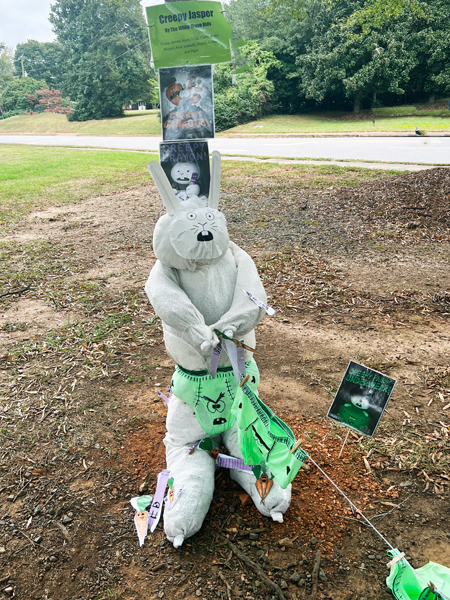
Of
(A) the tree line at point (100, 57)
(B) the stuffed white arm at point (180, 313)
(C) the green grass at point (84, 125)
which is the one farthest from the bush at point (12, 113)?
(B) the stuffed white arm at point (180, 313)

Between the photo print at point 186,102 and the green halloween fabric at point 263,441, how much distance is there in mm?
1645

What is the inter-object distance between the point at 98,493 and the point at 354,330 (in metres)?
3.07

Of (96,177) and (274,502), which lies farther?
(96,177)

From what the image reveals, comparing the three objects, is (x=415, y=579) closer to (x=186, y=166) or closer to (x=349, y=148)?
(x=186, y=166)

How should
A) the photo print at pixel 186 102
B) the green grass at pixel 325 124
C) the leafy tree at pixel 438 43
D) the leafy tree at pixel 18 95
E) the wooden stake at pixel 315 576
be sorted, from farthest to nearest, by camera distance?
the leafy tree at pixel 18 95 → the leafy tree at pixel 438 43 → the green grass at pixel 325 124 → the photo print at pixel 186 102 → the wooden stake at pixel 315 576

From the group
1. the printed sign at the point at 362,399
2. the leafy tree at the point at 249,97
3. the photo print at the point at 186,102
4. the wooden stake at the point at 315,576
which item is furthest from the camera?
the leafy tree at the point at 249,97

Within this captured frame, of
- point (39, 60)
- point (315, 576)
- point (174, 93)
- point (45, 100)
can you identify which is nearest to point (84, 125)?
point (45, 100)

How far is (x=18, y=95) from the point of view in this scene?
4853cm

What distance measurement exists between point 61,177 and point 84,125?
937 inches

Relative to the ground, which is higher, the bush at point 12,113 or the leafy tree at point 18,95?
the leafy tree at point 18,95

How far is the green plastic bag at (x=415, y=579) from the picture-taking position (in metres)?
2.13

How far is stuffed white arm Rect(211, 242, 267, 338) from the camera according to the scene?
2605 mm

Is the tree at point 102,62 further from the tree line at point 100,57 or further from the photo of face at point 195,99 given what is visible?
the photo of face at point 195,99

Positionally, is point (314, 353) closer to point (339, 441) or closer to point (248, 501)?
point (339, 441)
